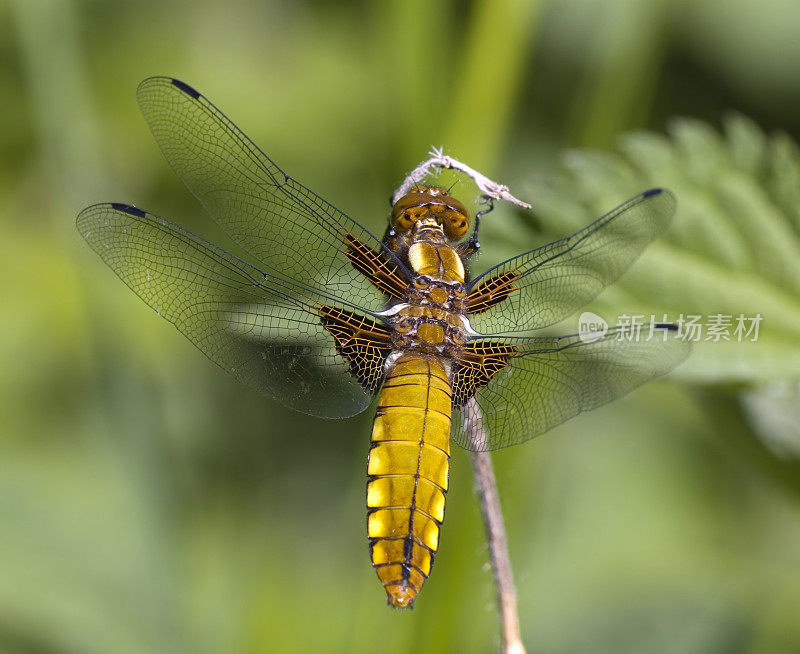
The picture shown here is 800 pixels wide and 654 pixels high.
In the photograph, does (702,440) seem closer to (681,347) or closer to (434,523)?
(681,347)

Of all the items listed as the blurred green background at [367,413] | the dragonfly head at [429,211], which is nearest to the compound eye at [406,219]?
the dragonfly head at [429,211]

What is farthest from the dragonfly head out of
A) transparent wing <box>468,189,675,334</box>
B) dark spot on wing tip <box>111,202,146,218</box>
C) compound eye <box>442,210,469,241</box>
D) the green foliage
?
dark spot on wing tip <box>111,202,146,218</box>

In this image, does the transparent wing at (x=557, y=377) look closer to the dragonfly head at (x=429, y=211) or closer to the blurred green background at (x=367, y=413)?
the dragonfly head at (x=429, y=211)

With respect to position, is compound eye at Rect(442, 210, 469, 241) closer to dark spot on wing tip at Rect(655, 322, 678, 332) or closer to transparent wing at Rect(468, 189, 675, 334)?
transparent wing at Rect(468, 189, 675, 334)

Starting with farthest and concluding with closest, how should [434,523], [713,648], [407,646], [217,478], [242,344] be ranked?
[217,478], [713,648], [407,646], [242,344], [434,523]

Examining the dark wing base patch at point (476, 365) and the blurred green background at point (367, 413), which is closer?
the dark wing base patch at point (476, 365)

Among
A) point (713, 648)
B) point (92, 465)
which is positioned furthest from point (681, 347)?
point (92, 465)

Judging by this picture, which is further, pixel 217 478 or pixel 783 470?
pixel 217 478
